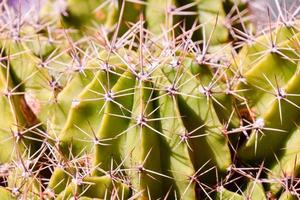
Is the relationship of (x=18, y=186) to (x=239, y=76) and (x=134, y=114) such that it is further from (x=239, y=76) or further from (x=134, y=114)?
(x=239, y=76)

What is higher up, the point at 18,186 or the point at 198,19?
the point at 198,19

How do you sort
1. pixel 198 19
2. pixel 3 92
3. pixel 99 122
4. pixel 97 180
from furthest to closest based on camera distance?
pixel 198 19 → pixel 3 92 → pixel 99 122 → pixel 97 180

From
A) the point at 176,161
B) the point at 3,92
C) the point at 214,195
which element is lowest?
the point at 214,195

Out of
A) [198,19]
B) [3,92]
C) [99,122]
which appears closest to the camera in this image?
[99,122]

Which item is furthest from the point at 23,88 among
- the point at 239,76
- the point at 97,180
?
the point at 239,76

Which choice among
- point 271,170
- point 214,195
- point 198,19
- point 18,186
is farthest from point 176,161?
point 198,19

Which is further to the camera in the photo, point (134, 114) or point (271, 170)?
point (271, 170)
